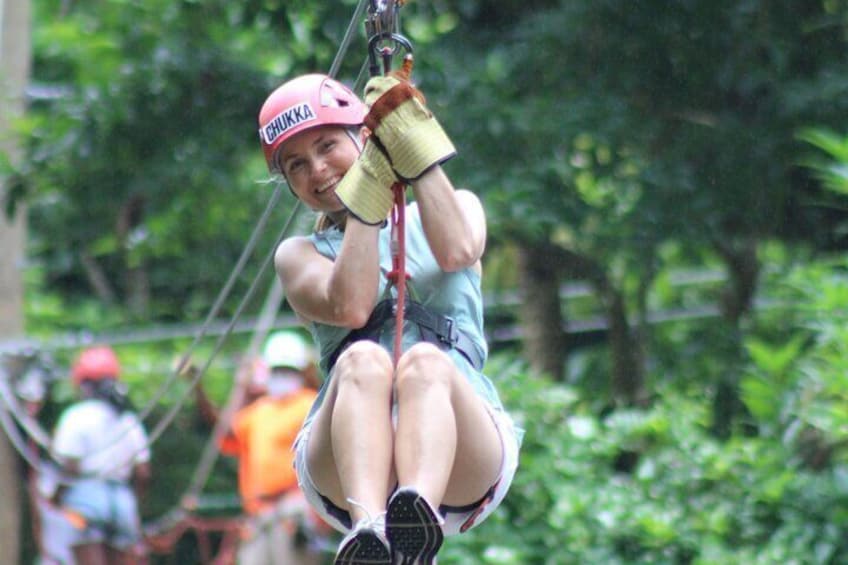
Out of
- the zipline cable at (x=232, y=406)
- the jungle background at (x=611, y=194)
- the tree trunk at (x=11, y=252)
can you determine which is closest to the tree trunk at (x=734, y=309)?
the jungle background at (x=611, y=194)

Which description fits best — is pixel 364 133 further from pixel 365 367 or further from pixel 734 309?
pixel 734 309

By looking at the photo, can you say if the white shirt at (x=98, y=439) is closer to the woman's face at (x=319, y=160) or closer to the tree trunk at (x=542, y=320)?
the tree trunk at (x=542, y=320)

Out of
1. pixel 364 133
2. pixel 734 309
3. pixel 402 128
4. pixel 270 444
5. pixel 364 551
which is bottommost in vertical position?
pixel 734 309

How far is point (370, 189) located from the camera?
3.96 meters

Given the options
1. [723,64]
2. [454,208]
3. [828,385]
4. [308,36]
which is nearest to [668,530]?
[828,385]

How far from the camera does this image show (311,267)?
4148 mm

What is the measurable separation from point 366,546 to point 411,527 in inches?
4.2

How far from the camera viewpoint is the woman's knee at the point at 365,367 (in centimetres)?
391

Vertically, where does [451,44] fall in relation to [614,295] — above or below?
above

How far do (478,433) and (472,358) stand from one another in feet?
0.88

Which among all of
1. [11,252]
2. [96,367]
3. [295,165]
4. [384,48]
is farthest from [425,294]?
[11,252]

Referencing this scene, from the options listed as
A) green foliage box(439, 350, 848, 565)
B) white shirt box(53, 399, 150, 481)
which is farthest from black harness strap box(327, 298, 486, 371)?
white shirt box(53, 399, 150, 481)

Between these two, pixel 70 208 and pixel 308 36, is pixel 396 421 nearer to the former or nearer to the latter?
pixel 308 36

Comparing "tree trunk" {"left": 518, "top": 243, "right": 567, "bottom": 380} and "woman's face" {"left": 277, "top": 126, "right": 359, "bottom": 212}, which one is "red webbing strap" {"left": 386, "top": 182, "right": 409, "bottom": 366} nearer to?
"woman's face" {"left": 277, "top": 126, "right": 359, "bottom": 212}
